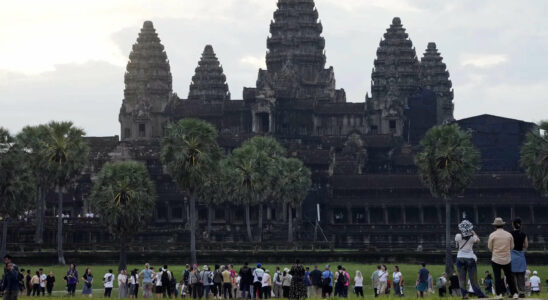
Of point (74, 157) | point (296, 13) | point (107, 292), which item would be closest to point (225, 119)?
point (296, 13)

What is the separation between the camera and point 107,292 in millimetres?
61062

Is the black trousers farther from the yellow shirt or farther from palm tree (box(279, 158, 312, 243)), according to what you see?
palm tree (box(279, 158, 312, 243))

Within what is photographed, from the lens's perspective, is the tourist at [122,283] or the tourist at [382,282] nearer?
the tourist at [382,282]

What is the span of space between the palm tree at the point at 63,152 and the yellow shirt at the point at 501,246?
7369 centimetres

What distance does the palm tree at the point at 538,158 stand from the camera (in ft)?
348

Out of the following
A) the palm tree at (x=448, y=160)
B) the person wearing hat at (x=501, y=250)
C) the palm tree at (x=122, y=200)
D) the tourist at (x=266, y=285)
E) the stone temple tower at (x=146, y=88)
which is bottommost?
the tourist at (x=266, y=285)

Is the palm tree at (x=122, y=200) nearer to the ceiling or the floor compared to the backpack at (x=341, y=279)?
nearer to the ceiling

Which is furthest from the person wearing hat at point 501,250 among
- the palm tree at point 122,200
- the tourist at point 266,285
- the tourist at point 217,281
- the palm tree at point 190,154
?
the palm tree at point 190,154

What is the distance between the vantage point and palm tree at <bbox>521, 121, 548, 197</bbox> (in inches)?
4176

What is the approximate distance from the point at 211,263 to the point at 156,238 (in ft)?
97.7

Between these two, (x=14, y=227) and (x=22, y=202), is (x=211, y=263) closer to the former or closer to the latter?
(x=22, y=202)

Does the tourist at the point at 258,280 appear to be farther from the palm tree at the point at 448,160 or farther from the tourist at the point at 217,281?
the palm tree at the point at 448,160

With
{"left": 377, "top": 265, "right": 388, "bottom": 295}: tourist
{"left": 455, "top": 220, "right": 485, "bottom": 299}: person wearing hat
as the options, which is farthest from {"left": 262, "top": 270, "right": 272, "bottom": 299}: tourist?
{"left": 455, "top": 220, "right": 485, "bottom": 299}: person wearing hat

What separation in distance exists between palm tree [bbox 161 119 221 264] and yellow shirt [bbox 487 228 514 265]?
215 ft
